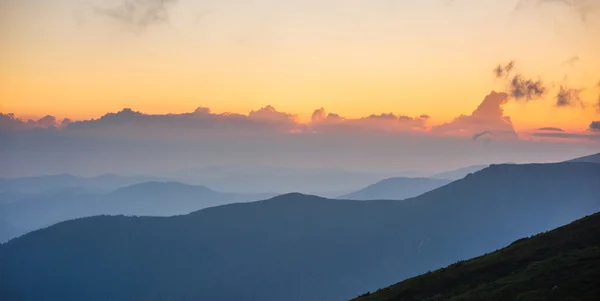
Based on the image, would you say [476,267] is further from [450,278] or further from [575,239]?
[575,239]

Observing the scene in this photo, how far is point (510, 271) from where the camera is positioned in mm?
75062

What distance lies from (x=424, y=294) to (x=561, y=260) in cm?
1874

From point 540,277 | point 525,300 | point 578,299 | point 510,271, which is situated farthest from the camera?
point 510,271

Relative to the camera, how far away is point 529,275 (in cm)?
6869

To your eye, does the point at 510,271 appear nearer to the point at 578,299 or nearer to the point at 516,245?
the point at 516,245

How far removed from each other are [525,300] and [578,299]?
6121mm

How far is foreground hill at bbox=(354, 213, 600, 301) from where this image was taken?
199 feet

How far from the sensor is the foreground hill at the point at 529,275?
60.5 m

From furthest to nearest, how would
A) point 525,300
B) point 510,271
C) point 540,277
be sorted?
1. point 510,271
2. point 540,277
3. point 525,300

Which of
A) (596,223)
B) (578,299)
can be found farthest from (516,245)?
(578,299)

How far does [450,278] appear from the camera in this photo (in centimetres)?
8019

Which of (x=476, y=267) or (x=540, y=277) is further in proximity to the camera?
(x=476, y=267)

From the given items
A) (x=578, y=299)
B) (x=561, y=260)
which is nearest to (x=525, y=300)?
(x=578, y=299)

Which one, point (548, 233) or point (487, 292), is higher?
point (548, 233)
